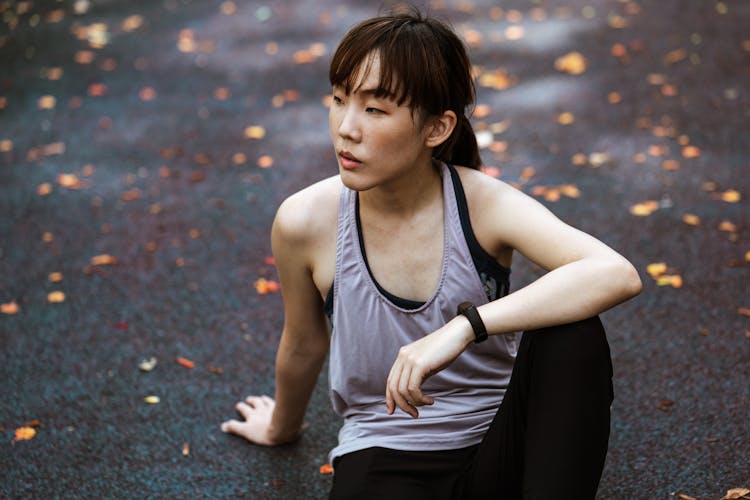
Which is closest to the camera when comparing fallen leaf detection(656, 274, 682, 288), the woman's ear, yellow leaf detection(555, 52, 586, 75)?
the woman's ear

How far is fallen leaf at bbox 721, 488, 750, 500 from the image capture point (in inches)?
109

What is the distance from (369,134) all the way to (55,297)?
8.77 ft

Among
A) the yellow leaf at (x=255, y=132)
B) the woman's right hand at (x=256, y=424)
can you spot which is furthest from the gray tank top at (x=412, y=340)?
the yellow leaf at (x=255, y=132)

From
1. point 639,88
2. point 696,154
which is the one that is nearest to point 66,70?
point 639,88

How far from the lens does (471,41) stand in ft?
26.2

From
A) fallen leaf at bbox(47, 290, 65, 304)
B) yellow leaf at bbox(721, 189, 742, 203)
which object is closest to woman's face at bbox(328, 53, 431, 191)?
fallen leaf at bbox(47, 290, 65, 304)

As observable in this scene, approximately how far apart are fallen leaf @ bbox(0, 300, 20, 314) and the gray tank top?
231cm

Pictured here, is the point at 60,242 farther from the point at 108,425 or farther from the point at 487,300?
the point at 487,300

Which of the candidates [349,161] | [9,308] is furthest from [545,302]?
[9,308]

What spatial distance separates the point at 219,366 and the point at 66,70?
199 inches

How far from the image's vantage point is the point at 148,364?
3.76 meters

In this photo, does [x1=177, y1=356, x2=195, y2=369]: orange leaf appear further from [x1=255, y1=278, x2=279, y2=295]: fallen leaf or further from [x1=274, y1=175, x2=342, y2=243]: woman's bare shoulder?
[x1=274, y1=175, x2=342, y2=243]: woman's bare shoulder

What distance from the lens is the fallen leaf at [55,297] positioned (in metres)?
4.33

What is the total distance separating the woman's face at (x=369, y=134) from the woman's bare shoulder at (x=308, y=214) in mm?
229
